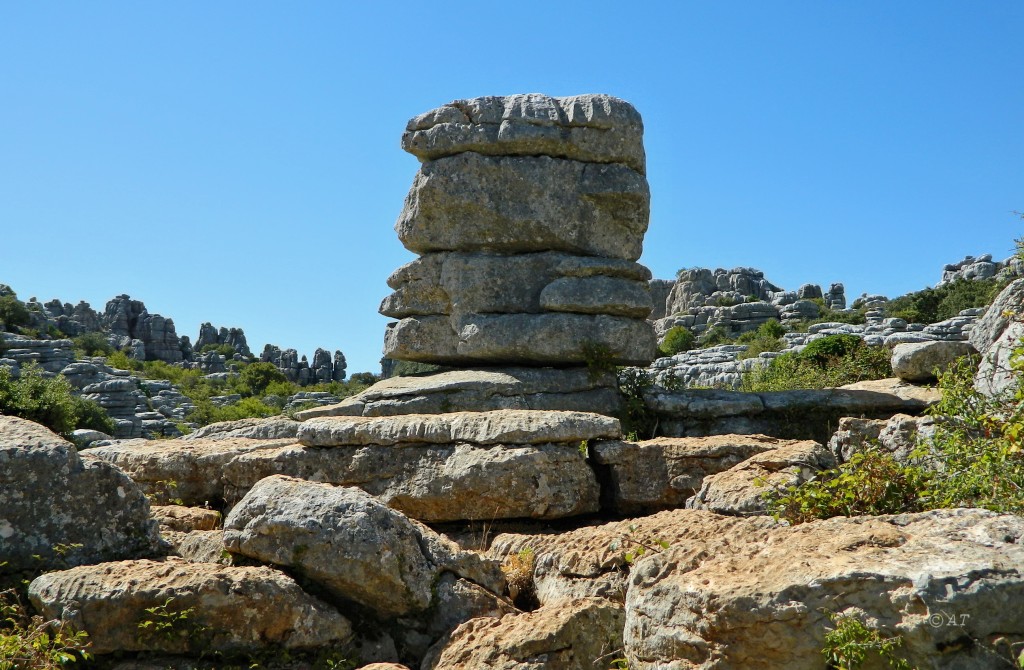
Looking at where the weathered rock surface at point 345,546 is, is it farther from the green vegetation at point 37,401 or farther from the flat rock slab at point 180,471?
the green vegetation at point 37,401

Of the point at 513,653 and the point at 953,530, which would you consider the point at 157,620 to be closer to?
the point at 513,653

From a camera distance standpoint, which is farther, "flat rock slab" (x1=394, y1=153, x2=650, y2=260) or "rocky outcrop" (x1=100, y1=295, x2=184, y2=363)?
"rocky outcrop" (x1=100, y1=295, x2=184, y2=363)

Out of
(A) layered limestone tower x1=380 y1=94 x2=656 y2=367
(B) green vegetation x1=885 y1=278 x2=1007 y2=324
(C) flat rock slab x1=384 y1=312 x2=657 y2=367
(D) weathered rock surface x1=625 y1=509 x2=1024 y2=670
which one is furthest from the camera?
(B) green vegetation x1=885 y1=278 x2=1007 y2=324

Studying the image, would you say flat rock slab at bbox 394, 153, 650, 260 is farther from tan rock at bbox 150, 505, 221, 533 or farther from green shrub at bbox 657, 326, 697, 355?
green shrub at bbox 657, 326, 697, 355

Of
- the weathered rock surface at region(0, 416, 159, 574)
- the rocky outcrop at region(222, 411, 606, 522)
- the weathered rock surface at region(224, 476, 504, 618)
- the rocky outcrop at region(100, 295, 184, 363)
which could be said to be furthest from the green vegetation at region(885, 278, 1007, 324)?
the rocky outcrop at region(100, 295, 184, 363)

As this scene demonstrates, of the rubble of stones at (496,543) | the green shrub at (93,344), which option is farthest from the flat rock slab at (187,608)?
the green shrub at (93,344)

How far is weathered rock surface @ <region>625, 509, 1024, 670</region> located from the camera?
11.8ft

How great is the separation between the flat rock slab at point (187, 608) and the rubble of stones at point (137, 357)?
40813 mm

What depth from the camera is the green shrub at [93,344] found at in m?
76.8

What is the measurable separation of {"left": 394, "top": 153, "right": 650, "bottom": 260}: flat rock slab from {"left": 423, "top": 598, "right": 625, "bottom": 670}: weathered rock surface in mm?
7630

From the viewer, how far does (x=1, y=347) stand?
59.3m

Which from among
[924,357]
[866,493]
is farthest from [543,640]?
[924,357]

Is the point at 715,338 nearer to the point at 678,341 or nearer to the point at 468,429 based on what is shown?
the point at 678,341

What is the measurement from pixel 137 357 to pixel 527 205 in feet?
266
